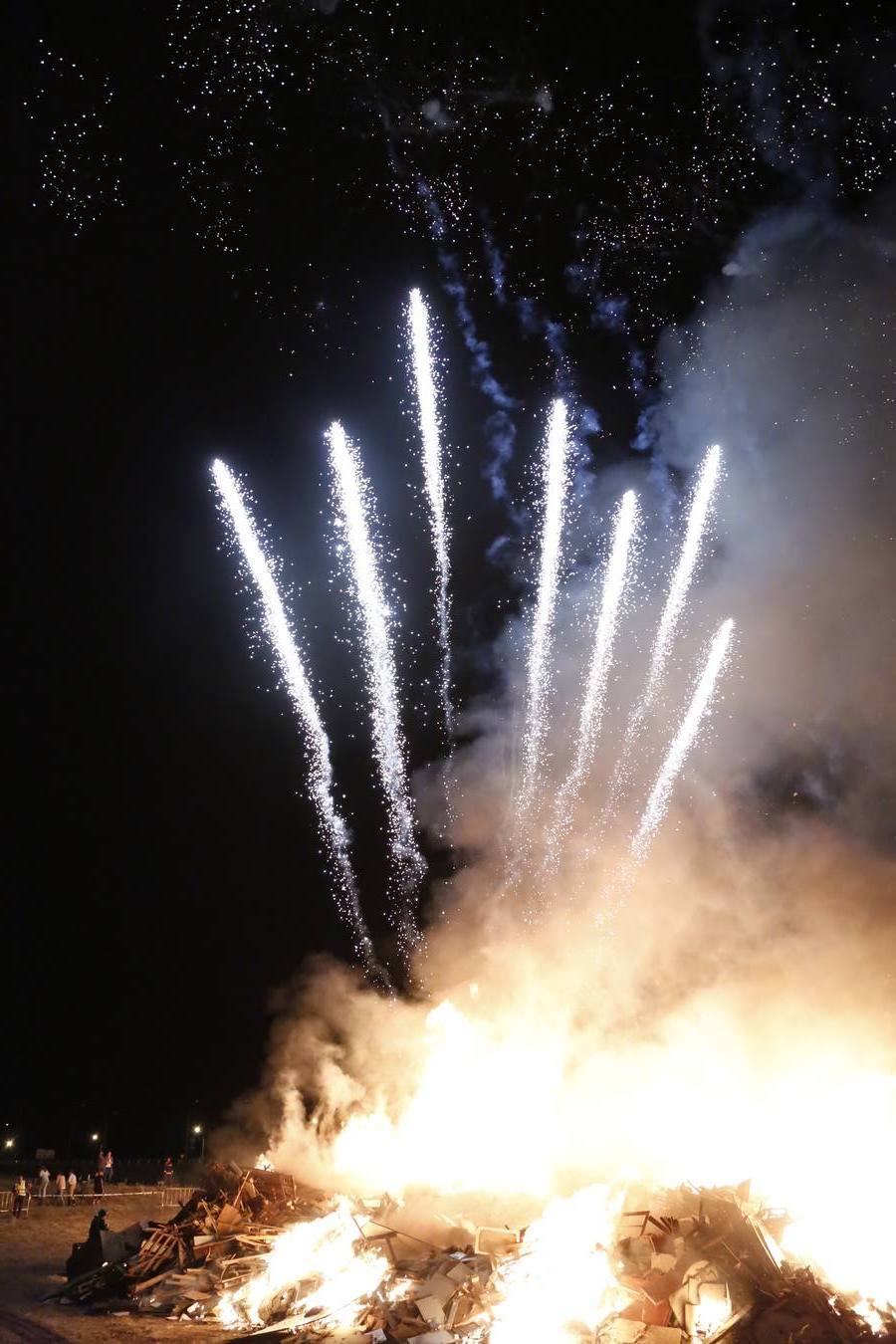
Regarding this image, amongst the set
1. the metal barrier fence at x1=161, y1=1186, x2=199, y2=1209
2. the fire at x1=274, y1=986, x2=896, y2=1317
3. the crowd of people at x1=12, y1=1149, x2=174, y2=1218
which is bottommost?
the metal barrier fence at x1=161, y1=1186, x2=199, y2=1209

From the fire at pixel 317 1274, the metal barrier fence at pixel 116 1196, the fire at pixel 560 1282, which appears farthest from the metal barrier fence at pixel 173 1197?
the fire at pixel 560 1282

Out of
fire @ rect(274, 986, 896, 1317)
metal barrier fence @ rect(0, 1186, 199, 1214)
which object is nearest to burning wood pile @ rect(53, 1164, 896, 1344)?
fire @ rect(274, 986, 896, 1317)

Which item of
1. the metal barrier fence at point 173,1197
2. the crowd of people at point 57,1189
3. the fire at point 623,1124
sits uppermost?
the fire at point 623,1124

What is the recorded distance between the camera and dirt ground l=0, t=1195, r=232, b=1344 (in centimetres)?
1047

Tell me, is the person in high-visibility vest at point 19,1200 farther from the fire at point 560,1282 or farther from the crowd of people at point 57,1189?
the fire at point 560,1282

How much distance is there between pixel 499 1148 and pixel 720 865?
8.92 m

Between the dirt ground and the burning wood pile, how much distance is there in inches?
21.2

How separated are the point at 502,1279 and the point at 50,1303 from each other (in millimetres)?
6834

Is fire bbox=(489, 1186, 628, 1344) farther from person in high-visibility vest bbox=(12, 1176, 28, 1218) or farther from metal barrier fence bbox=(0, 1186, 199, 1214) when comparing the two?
person in high-visibility vest bbox=(12, 1176, 28, 1218)

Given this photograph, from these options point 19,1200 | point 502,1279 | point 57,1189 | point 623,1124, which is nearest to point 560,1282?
point 502,1279

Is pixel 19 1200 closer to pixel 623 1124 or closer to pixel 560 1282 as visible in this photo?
pixel 560 1282

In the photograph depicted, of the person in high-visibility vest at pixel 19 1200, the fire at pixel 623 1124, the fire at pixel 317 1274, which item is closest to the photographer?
the fire at pixel 317 1274

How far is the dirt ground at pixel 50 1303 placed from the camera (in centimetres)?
1047

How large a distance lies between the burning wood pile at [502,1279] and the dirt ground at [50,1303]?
538 millimetres
